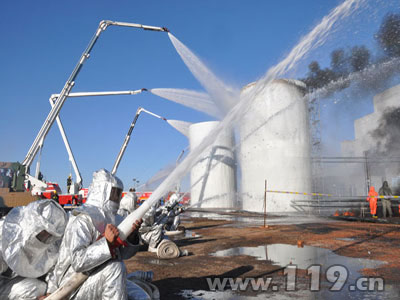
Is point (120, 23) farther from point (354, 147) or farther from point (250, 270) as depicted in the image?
point (354, 147)

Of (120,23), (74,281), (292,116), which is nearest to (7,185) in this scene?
(120,23)

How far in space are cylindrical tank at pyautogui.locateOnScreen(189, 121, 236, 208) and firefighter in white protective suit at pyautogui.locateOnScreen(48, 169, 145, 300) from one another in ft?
92.1

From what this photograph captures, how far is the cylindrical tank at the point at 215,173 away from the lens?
106ft

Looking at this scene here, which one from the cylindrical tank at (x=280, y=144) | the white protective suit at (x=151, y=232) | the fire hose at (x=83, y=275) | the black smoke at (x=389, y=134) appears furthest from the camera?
the black smoke at (x=389, y=134)

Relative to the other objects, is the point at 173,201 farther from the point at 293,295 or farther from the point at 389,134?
the point at 389,134

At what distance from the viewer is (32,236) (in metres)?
3.47

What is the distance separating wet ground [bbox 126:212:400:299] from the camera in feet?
17.1

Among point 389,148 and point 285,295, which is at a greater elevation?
point 389,148

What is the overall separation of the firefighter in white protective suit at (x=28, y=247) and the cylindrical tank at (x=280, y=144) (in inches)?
865

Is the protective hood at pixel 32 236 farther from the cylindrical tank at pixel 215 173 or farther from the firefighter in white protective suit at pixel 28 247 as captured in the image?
the cylindrical tank at pixel 215 173

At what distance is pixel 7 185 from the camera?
1828 cm

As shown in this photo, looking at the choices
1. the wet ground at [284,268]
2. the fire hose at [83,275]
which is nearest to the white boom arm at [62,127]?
the wet ground at [284,268]

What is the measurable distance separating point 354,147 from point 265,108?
16673 millimetres

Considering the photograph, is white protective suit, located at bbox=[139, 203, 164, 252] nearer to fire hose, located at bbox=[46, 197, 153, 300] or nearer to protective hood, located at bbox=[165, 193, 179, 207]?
protective hood, located at bbox=[165, 193, 179, 207]
